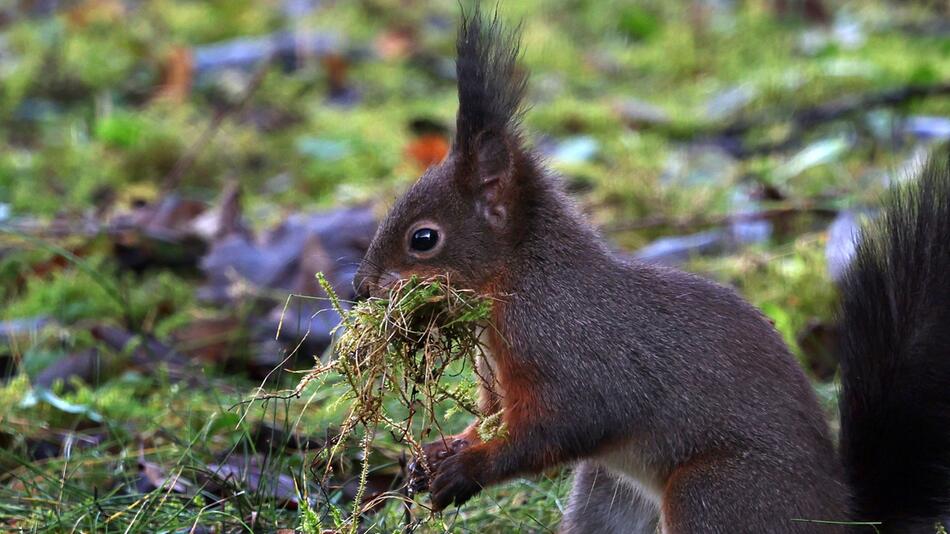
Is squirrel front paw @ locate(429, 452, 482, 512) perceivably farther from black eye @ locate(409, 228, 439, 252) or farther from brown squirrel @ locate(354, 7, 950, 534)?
black eye @ locate(409, 228, 439, 252)

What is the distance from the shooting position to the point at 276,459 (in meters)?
2.58

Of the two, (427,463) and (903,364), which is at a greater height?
(903,364)

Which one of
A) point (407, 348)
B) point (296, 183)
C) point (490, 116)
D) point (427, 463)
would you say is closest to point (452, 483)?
point (427, 463)

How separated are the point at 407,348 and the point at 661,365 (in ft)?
1.54

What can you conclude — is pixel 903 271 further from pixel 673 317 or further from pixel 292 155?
pixel 292 155

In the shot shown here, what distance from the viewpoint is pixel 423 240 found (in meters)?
2.39

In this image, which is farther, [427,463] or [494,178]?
[494,178]

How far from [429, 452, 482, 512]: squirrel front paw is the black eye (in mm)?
424

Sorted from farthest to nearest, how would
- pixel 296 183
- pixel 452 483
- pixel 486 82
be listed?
pixel 296 183 < pixel 486 82 < pixel 452 483

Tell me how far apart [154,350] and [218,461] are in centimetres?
100

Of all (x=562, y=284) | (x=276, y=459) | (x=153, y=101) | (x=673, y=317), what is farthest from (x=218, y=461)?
(x=153, y=101)

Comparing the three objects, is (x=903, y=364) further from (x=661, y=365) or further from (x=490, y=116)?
(x=490, y=116)

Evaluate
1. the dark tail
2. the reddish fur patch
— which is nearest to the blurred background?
the reddish fur patch

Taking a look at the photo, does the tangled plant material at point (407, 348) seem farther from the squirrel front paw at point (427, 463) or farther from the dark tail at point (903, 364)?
the dark tail at point (903, 364)
